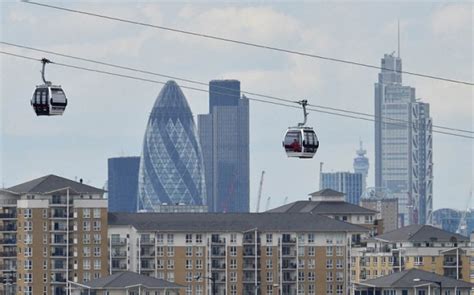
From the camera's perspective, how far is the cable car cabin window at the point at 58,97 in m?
116

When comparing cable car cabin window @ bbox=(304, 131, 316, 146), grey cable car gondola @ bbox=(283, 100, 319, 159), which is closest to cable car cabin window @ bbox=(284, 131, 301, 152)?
grey cable car gondola @ bbox=(283, 100, 319, 159)

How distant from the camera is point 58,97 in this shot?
382 ft

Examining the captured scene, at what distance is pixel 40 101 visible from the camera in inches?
4594

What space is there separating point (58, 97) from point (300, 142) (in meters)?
13.9

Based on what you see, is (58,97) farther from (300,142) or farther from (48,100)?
(300,142)

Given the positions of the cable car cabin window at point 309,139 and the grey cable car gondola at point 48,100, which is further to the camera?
the cable car cabin window at point 309,139

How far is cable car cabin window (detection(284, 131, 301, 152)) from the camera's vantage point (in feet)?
406

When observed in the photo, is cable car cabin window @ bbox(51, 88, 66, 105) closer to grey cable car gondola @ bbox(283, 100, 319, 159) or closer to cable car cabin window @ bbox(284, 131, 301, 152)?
grey cable car gondola @ bbox(283, 100, 319, 159)

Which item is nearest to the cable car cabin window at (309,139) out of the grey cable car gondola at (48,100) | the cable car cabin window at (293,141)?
the cable car cabin window at (293,141)

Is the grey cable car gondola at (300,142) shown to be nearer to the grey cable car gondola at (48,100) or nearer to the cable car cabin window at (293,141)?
the cable car cabin window at (293,141)

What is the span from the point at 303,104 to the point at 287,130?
8966 mm

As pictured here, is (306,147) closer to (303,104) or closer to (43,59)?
(303,104)

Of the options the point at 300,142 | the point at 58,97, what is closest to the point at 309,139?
the point at 300,142

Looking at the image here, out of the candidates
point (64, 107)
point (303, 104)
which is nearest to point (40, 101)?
point (64, 107)
